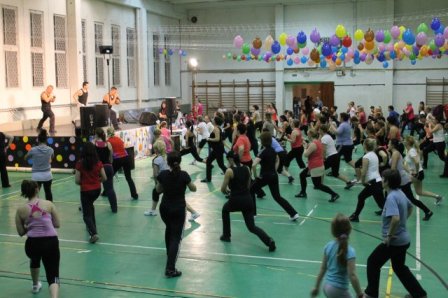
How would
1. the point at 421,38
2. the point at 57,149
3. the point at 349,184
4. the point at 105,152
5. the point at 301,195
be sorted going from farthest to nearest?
the point at 421,38
the point at 57,149
the point at 349,184
the point at 301,195
the point at 105,152

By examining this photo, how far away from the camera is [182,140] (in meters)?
20.0

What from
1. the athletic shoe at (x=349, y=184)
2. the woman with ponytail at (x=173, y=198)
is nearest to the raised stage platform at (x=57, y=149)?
the athletic shoe at (x=349, y=184)

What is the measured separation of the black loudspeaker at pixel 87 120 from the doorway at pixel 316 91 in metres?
17.2

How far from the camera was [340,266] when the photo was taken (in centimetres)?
444

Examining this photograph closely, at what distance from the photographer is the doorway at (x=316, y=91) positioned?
3100 centimetres

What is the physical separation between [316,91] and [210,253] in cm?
2533

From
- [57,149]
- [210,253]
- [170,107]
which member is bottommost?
[210,253]

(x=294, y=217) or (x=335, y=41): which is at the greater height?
(x=335, y=41)

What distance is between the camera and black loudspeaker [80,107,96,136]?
49.4ft

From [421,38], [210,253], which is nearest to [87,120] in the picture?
[210,253]

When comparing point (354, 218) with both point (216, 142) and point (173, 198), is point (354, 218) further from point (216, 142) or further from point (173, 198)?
point (216, 142)

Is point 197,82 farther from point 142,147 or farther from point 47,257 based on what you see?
point 47,257

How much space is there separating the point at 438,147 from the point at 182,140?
9.13 meters

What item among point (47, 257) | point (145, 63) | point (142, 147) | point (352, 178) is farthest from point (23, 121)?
point (47, 257)
